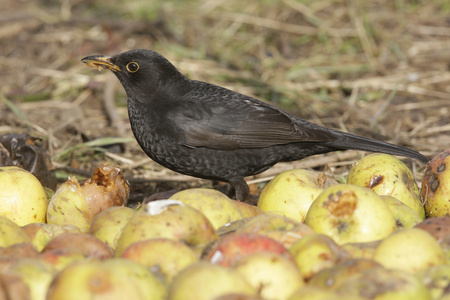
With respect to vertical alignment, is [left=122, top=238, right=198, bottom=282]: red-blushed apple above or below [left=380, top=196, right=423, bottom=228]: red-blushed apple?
above

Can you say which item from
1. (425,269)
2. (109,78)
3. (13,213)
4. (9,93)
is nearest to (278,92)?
(109,78)

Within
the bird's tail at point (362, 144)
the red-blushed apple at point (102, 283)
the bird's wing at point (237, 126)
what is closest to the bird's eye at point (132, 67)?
the bird's wing at point (237, 126)

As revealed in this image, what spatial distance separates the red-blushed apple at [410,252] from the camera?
2.38 m

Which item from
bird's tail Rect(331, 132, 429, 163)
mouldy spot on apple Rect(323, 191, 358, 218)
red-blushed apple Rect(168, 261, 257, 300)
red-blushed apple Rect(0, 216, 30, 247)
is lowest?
bird's tail Rect(331, 132, 429, 163)

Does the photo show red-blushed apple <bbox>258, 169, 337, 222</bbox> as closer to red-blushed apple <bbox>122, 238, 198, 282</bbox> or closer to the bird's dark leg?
the bird's dark leg

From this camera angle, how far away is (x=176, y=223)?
8.39 feet

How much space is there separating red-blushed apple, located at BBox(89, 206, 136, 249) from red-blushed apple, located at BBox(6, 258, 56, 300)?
0.65 m

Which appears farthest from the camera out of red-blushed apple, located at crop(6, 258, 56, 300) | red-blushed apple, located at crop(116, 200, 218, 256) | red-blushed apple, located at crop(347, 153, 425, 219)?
red-blushed apple, located at crop(347, 153, 425, 219)

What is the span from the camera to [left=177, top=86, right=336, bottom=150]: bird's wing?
4355 mm

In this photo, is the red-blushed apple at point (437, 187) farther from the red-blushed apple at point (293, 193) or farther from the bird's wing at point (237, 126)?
the bird's wing at point (237, 126)

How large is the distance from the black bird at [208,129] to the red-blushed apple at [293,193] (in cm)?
91

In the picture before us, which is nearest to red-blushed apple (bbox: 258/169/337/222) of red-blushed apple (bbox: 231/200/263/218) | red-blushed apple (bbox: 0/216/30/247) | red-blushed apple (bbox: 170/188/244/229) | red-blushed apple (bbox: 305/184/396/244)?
red-blushed apple (bbox: 231/200/263/218)

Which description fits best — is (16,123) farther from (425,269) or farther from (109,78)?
(425,269)

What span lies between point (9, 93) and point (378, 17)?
207 inches
